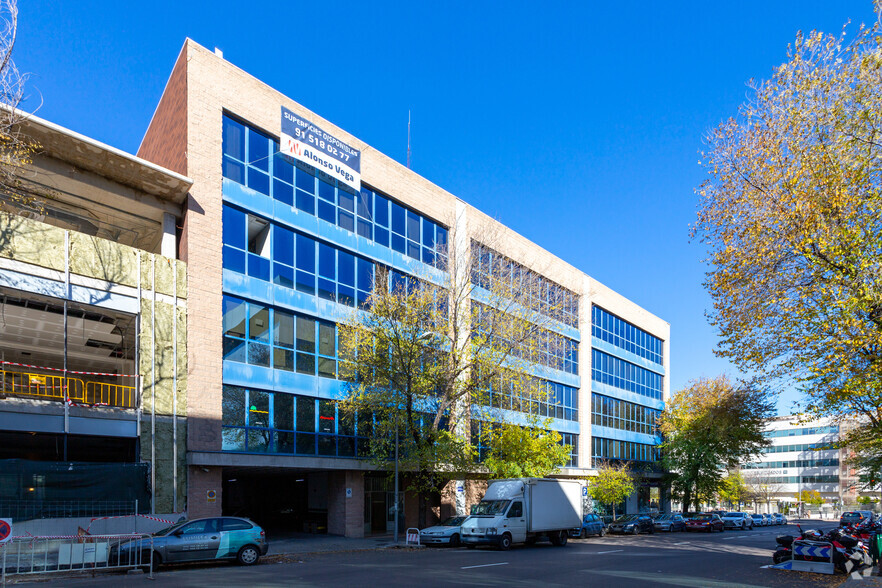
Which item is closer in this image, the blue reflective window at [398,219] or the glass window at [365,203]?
the glass window at [365,203]

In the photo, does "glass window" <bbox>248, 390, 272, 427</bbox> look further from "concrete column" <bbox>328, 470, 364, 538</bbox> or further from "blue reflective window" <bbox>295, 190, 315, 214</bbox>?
"blue reflective window" <bbox>295, 190, 315, 214</bbox>

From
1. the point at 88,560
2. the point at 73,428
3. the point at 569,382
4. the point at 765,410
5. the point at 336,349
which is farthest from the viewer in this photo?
the point at 765,410

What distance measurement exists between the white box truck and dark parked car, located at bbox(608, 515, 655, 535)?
14.1m

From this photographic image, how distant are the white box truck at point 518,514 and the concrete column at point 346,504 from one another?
5.16 metres

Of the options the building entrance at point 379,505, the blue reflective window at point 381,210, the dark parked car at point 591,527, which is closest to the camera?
the building entrance at point 379,505

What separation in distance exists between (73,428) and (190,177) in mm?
9104

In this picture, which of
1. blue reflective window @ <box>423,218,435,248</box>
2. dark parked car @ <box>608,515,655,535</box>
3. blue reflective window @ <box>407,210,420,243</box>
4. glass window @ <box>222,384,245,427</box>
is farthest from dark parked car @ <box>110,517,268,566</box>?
dark parked car @ <box>608,515,655,535</box>

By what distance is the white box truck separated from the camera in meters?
25.0

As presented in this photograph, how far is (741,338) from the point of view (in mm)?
18172

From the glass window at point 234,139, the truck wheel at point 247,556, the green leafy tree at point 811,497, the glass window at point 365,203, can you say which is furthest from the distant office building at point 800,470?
the truck wheel at point 247,556

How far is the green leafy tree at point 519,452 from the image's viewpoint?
103 feet

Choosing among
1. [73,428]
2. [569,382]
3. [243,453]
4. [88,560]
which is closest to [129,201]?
[73,428]

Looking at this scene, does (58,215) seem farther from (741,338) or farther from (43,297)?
(741,338)

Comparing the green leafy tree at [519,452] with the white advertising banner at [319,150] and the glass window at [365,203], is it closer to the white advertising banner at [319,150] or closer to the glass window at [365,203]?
the glass window at [365,203]
